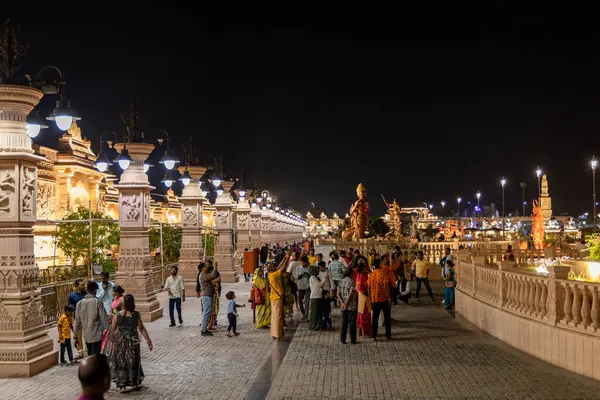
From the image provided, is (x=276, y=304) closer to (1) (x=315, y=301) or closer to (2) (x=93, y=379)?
(1) (x=315, y=301)

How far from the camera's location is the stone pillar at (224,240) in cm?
3100

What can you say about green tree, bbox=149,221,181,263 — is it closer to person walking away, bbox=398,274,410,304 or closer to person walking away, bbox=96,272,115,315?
person walking away, bbox=398,274,410,304

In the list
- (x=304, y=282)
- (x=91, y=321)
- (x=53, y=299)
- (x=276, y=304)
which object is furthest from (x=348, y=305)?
(x=53, y=299)

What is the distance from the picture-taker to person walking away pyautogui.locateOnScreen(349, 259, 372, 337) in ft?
47.0

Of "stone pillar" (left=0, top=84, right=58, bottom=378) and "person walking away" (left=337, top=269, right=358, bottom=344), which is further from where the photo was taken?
"person walking away" (left=337, top=269, right=358, bottom=344)

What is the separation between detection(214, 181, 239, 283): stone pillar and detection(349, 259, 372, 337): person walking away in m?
16.7

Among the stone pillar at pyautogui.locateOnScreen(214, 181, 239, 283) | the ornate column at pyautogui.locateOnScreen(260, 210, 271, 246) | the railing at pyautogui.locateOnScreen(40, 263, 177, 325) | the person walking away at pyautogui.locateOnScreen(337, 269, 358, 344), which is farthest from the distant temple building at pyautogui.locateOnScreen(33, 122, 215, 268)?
the person walking away at pyautogui.locateOnScreen(337, 269, 358, 344)

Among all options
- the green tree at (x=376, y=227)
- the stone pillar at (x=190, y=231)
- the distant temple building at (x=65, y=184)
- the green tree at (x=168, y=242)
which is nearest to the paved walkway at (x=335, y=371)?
the stone pillar at (x=190, y=231)

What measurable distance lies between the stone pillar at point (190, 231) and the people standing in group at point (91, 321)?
48.5 feet

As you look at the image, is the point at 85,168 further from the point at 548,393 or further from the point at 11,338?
the point at 548,393

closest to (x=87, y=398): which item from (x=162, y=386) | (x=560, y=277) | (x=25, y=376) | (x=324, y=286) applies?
(x=162, y=386)

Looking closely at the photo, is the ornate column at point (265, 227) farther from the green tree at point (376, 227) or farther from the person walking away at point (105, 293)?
the person walking away at point (105, 293)

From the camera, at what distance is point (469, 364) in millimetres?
11445

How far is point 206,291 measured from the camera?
52.9 feet
